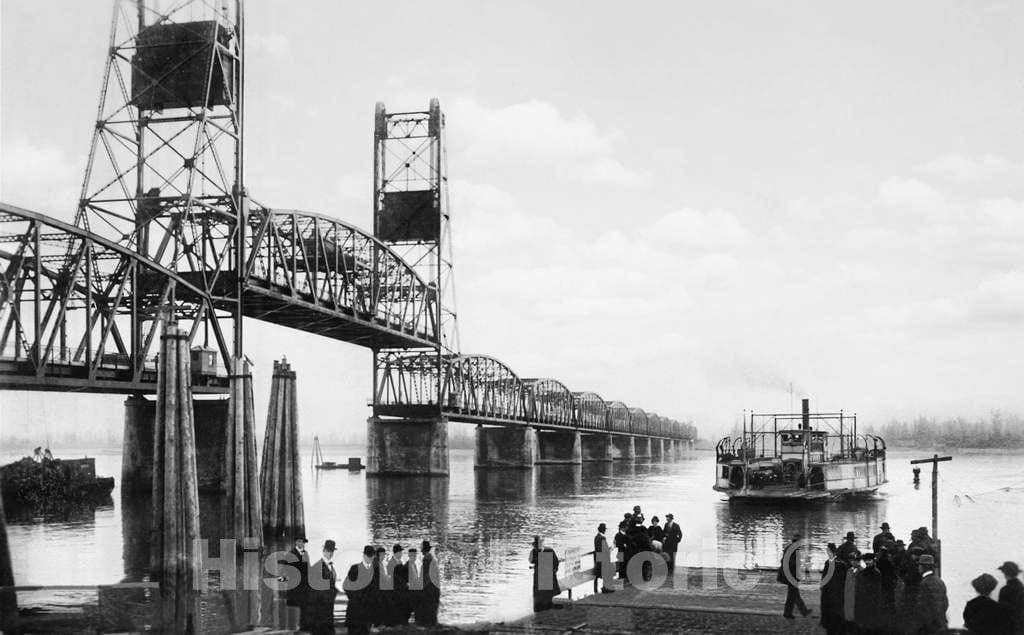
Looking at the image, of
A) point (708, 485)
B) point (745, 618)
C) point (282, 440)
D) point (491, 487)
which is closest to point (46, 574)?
point (282, 440)

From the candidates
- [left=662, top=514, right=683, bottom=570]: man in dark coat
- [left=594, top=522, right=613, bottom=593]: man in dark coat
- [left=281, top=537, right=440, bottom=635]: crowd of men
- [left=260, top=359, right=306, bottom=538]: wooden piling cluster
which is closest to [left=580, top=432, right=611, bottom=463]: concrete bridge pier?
[left=260, top=359, right=306, bottom=538]: wooden piling cluster

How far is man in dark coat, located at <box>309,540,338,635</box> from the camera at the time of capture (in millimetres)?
16297

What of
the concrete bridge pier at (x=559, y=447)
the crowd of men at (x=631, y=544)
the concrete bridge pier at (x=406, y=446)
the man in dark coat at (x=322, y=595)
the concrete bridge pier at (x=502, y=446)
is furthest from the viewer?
the concrete bridge pier at (x=559, y=447)

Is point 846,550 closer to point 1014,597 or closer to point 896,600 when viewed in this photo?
point 896,600

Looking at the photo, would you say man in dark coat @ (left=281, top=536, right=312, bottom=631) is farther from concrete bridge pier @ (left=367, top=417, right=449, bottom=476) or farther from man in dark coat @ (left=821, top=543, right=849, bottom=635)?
concrete bridge pier @ (left=367, top=417, right=449, bottom=476)

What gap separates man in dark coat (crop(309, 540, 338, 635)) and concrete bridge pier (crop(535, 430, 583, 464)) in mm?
141832

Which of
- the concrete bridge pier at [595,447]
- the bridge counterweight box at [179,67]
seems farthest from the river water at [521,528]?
the concrete bridge pier at [595,447]

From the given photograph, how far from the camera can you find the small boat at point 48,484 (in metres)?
67.9

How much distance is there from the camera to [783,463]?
2643 inches

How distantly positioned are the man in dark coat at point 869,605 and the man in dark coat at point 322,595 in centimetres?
827

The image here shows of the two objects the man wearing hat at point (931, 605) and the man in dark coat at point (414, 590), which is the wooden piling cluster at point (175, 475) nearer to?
the man in dark coat at point (414, 590)

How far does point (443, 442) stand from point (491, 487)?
904 centimetres

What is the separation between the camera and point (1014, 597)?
42.9ft

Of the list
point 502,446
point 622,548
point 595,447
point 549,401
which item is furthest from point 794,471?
point 595,447
